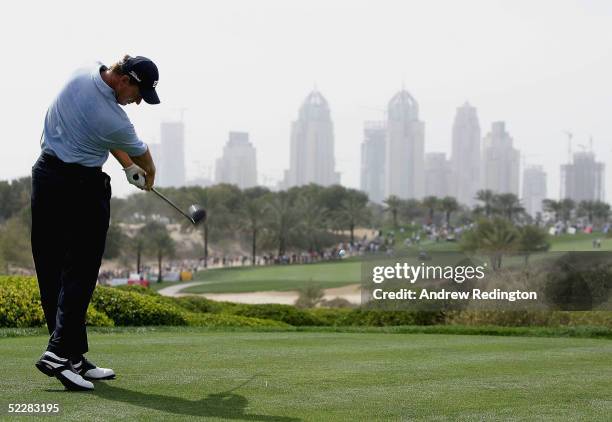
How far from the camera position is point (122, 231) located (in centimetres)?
9475

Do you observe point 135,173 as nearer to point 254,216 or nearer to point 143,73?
point 143,73

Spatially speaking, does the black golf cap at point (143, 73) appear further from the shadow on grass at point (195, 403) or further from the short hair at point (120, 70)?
the shadow on grass at point (195, 403)

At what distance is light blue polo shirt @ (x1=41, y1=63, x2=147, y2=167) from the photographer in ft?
19.9

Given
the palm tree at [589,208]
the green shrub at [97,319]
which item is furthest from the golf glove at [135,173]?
the palm tree at [589,208]

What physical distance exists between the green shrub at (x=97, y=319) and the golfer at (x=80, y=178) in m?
8.96

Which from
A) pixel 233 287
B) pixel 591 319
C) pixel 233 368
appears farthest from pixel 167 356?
pixel 233 287

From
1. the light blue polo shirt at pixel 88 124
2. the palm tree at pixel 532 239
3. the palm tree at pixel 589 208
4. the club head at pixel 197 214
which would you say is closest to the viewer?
the light blue polo shirt at pixel 88 124

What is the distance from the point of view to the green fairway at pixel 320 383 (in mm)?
5180

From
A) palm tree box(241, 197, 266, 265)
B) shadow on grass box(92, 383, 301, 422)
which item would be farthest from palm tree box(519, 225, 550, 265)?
shadow on grass box(92, 383, 301, 422)

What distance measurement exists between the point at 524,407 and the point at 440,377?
4.05 ft

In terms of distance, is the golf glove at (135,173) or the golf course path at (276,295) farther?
the golf course path at (276,295)

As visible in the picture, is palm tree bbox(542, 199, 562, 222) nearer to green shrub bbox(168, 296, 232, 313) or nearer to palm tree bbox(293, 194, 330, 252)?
palm tree bbox(293, 194, 330, 252)

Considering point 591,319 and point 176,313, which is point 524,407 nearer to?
point 176,313

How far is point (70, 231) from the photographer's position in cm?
629
